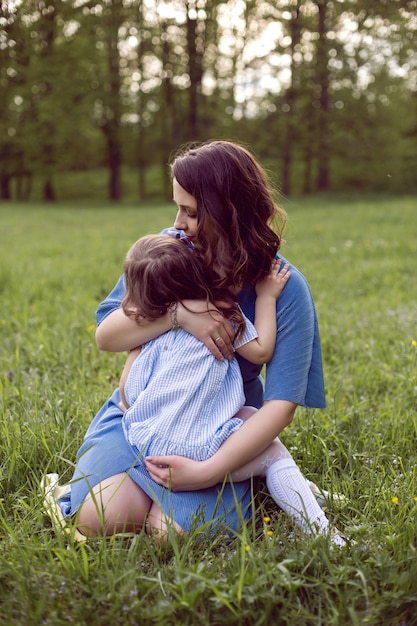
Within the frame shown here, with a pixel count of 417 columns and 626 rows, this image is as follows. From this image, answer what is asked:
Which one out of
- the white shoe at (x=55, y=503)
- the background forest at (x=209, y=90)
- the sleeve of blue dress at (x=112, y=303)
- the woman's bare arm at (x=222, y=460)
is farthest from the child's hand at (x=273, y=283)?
the background forest at (x=209, y=90)

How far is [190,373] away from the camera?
7.09 feet

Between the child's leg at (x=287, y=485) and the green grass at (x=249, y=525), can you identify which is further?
the child's leg at (x=287, y=485)

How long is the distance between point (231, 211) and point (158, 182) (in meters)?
29.7

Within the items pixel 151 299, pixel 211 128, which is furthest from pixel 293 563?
pixel 211 128

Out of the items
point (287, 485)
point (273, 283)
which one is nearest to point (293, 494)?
point (287, 485)

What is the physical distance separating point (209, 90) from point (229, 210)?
27447mm

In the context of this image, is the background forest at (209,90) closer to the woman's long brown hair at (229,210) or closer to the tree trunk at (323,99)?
the tree trunk at (323,99)

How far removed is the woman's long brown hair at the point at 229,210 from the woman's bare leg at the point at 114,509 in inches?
30.1

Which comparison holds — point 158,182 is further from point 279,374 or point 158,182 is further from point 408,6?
point 279,374

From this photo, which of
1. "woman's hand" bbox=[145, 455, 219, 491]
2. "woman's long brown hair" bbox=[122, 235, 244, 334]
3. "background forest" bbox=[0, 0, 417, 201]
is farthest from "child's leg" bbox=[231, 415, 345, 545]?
"background forest" bbox=[0, 0, 417, 201]

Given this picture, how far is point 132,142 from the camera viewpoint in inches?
1156

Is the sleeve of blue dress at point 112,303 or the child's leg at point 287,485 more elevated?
the sleeve of blue dress at point 112,303

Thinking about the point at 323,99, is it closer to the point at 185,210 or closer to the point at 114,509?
the point at 185,210

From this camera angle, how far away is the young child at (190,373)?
2125mm
